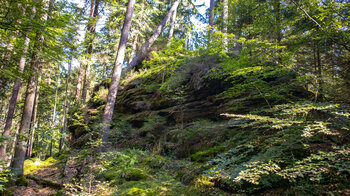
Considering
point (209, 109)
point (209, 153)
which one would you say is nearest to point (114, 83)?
point (209, 109)

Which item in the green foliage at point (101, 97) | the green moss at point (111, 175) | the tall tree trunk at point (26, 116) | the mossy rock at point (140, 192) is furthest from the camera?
the green foliage at point (101, 97)

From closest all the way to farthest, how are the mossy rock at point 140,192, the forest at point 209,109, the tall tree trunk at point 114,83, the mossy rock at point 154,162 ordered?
the forest at point 209,109 → the mossy rock at point 140,192 → the mossy rock at point 154,162 → the tall tree trunk at point 114,83

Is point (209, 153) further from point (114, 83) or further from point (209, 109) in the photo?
point (114, 83)

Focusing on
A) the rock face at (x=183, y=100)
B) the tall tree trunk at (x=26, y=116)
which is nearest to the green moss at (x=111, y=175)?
the rock face at (x=183, y=100)

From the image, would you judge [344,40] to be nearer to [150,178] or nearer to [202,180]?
[202,180]

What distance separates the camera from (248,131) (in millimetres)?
6066

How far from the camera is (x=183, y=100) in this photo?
8711 mm

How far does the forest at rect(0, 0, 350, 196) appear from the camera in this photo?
356cm

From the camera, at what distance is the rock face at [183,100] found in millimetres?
7559

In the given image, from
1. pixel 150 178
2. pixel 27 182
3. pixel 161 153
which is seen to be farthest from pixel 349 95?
pixel 27 182

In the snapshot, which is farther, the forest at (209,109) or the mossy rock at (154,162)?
the mossy rock at (154,162)

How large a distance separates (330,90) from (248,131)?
104 inches

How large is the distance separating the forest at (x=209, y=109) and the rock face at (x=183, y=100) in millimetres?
72

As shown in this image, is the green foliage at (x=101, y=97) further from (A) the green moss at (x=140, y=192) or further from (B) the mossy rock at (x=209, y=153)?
(A) the green moss at (x=140, y=192)
